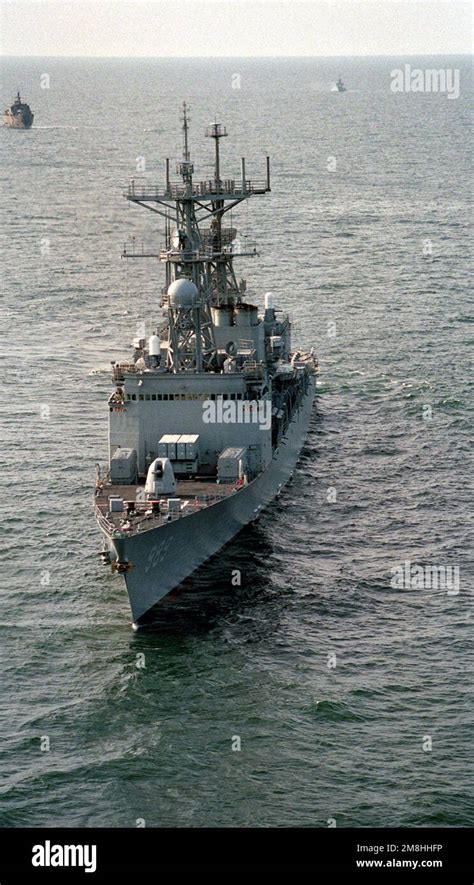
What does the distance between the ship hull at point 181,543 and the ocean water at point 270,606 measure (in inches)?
28.7

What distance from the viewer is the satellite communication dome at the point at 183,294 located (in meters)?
51.8

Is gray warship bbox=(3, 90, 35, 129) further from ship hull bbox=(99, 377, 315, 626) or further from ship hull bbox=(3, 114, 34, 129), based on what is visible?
ship hull bbox=(99, 377, 315, 626)

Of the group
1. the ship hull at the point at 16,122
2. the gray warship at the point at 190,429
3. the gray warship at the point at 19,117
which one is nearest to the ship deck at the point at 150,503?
the gray warship at the point at 190,429

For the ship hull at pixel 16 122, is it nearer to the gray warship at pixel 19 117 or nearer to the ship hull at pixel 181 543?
the gray warship at pixel 19 117

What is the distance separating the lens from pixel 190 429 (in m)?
51.5

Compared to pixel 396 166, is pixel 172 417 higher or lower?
lower

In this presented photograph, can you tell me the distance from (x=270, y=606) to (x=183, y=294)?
12.9m

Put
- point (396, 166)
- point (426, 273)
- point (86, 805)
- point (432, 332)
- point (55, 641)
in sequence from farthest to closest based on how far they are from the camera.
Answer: point (396, 166) → point (426, 273) → point (432, 332) → point (55, 641) → point (86, 805)

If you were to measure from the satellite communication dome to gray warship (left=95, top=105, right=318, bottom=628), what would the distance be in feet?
0.12

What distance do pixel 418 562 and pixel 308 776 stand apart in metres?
14.0

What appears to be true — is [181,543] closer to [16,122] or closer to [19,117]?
[19,117]

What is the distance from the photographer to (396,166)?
481 feet
